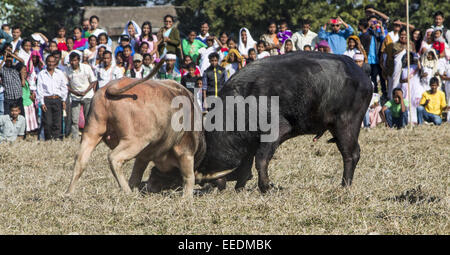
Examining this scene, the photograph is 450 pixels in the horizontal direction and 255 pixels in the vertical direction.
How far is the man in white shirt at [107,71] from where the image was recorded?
41.0 ft

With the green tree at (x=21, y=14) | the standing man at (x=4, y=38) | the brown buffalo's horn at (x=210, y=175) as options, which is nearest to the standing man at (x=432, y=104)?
the brown buffalo's horn at (x=210, y=175)

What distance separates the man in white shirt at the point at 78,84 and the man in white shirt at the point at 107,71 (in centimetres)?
14

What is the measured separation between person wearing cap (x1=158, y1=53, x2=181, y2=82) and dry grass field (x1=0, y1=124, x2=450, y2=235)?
13.0 ft

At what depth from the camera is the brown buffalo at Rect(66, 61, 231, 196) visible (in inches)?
241

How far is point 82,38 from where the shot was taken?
1396 cm

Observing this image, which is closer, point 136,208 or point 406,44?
point 136,208

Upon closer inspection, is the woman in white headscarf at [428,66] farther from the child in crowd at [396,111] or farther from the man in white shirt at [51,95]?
the man in white shirt at [51,95]

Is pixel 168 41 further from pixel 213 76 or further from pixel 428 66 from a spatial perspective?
pixel 428 66

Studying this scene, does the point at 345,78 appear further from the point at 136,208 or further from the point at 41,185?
the point at 41,185

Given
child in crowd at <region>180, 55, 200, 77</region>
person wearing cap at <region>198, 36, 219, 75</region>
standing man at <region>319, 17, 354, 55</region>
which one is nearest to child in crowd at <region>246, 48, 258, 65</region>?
person wearing cap at <region>198, 36, 219, 75</region>

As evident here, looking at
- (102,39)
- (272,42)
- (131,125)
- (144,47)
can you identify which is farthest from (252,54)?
(131,125)

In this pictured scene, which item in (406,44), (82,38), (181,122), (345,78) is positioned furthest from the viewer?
(82,38)

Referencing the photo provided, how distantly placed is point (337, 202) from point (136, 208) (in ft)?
5.76

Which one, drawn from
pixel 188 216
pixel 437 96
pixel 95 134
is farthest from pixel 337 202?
pixel 437 96
